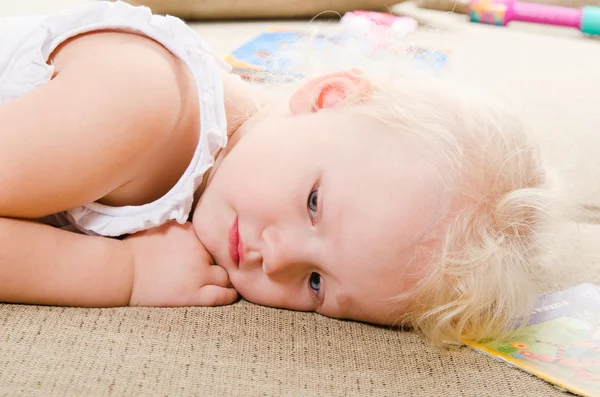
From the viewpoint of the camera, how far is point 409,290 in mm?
754

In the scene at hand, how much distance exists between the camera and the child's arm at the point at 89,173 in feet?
2.29

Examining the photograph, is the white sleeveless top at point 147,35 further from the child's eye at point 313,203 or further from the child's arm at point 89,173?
the child's eye at point 313,203

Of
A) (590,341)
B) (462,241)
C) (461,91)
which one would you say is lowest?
(590,341)

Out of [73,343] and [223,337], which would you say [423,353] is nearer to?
[223,337]

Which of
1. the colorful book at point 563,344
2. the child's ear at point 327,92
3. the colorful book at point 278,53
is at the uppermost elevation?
the child's ear at point 327,92

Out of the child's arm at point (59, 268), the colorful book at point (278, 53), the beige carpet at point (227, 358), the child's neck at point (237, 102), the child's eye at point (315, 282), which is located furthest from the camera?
the colorful book at point (278, 53)

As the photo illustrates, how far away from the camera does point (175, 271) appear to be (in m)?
Answer: 0.79

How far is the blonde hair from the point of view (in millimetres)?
747

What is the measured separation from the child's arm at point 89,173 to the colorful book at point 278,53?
404 millimetres

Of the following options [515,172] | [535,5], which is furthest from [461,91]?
[535,5]

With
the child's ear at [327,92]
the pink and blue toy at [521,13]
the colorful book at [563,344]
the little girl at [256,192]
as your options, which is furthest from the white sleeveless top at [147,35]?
the pink and blue toy at [521,13]

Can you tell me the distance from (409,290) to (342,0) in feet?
4.78

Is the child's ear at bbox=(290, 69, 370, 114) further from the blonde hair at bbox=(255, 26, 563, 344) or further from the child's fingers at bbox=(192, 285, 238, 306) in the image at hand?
the child's fingers at bbox=(192, 285, 238, 306)

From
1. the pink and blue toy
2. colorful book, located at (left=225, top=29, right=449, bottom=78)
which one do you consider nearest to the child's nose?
colorful book, located at (left=225, top=29, right=449, bottom=78)
